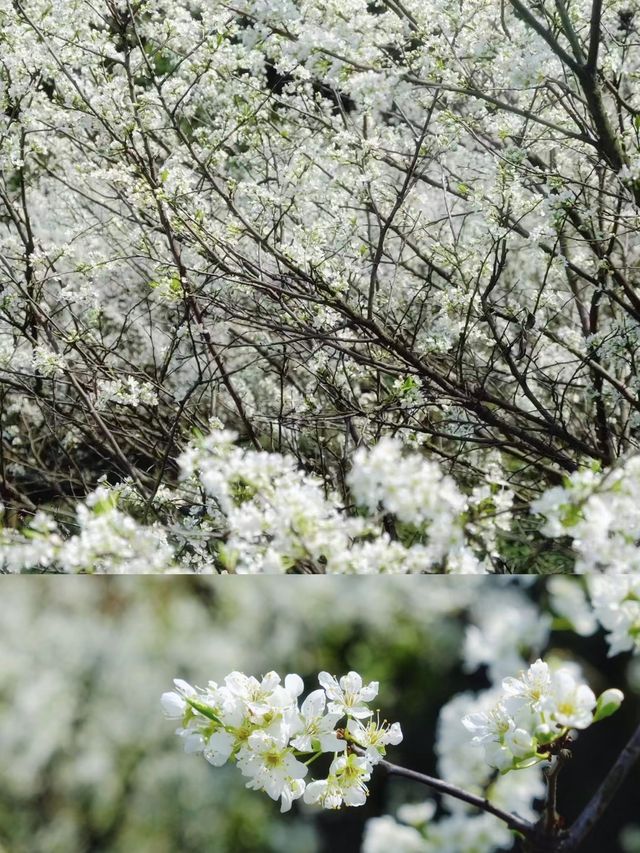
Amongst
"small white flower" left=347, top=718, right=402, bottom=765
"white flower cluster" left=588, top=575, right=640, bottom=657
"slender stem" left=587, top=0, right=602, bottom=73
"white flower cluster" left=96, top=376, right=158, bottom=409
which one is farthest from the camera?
"white flower cluster" left=96, top=376, right=158, bottom=409

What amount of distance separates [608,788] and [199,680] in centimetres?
57

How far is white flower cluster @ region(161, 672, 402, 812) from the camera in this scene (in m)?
1.10

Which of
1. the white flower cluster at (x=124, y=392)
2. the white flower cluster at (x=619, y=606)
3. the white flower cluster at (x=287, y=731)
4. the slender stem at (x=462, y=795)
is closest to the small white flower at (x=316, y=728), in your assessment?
the white flower cluster at (x=287, y=731)

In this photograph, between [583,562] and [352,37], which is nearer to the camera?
[583,562]

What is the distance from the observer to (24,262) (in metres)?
2.18

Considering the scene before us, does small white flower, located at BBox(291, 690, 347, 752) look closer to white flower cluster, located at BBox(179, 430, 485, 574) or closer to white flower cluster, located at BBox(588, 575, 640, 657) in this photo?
white flower cluster, located at BBox(179, 430, 485, 574)

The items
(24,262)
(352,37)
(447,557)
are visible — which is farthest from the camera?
(24,262)

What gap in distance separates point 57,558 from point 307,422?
98 cm

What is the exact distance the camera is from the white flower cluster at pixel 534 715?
100 centimetres

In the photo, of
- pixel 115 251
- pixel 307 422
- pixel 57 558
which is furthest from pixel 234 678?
pixel 115 251

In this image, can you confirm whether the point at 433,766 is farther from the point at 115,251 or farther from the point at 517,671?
the point at 115,251

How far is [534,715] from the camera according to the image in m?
1.04

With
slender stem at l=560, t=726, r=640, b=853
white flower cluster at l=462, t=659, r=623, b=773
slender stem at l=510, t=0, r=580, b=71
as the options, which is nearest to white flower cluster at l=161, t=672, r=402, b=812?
white flower cluster at l=462, t=659, r=623, b=773

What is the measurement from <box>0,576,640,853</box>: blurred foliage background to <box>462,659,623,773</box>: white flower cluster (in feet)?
0.24
